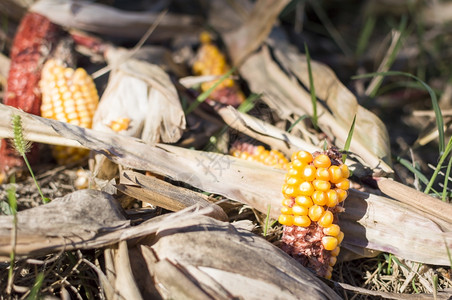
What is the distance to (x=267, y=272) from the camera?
5.08 feet

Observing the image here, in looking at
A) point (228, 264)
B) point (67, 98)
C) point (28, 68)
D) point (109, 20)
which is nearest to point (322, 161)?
point (228, 264)

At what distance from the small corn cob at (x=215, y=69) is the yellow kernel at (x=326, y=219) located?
1450 millimetres

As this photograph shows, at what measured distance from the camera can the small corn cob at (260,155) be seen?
221 cm

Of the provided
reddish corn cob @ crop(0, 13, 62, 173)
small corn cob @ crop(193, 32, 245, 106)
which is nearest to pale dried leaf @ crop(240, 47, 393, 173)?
small corn cob @ crop(193, 32, 245, 106)

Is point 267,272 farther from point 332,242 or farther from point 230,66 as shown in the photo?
point 230,66

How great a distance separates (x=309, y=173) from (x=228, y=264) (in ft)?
1.67

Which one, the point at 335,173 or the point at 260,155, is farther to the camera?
the point at 260,155

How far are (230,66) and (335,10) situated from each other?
6.49ft

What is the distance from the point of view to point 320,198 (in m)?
1.63

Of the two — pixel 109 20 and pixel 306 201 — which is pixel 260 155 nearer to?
pixel 306 201

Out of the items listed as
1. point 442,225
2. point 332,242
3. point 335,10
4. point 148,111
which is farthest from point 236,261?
point 335,10

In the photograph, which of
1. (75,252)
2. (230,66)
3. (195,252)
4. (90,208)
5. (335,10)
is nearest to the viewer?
(195,252)

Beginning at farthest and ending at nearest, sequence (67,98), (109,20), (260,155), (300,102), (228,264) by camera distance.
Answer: (109,20)
(300,102)
(67,98)
(260,155)
(228,264)

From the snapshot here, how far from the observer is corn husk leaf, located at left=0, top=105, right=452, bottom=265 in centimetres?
183
